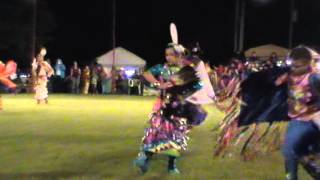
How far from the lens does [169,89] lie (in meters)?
10.0

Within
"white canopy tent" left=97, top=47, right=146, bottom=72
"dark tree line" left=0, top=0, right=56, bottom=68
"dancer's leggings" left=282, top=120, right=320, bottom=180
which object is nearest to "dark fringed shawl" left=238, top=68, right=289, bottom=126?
"dancer's leggings" left=282, top=120, right=320, bottom=180

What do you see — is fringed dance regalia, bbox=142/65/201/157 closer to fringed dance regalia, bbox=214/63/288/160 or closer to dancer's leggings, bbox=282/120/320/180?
fringed dance regalia, bbox=214/63/288/160

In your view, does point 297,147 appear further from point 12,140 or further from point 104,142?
point 12,140

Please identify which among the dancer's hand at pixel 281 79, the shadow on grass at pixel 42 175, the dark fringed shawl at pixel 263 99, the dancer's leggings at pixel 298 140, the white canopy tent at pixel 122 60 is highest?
the white canopy tent at pixel 122 60

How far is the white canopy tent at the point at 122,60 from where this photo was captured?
135 ft

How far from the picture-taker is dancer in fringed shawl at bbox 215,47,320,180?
818 centimetres

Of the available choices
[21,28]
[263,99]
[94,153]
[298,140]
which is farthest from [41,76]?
[21,28]

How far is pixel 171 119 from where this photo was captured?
9969mm

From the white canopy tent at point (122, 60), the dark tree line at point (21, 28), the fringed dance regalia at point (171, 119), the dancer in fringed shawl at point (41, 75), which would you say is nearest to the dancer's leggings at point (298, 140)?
the fringed dance regalia at point (171, 119)

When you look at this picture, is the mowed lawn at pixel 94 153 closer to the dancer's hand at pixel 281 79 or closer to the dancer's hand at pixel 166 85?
the dancer's hand at pixel 166 85

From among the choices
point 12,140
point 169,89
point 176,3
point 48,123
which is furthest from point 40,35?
point 169,89

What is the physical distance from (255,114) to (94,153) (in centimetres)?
399

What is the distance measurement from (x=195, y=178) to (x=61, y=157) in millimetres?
2709

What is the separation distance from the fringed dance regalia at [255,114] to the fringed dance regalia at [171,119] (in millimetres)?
726
